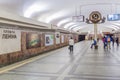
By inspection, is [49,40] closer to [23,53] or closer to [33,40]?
[33,40]

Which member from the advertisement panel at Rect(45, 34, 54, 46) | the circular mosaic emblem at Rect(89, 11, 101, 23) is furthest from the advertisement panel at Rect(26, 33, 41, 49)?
the circular mosaic emblem at Rect(89, 11, 101, 23)

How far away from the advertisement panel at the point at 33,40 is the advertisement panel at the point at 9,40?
191 centimetres

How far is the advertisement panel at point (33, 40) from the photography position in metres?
15.5

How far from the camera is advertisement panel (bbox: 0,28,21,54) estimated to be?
11066mm

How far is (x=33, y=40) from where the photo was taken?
1681 cm

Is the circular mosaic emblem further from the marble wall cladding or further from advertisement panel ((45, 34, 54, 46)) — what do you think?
the marble wall cladding

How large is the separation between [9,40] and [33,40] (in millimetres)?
4922

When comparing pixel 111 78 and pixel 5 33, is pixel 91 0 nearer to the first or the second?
pixel 5 33

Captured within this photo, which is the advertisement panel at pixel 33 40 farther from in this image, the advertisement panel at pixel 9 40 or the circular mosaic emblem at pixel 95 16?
the circular mosaic emblem at pixel 95 16

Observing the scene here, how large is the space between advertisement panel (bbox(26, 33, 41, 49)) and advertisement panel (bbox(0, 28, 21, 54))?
1909 mm

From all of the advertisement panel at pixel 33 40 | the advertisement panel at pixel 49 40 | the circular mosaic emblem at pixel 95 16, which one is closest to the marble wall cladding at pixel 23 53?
the advertisement panel at pixel 33 40

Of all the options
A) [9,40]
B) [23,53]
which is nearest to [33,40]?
[23,53]

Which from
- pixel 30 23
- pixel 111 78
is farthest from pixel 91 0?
pixel 111 78

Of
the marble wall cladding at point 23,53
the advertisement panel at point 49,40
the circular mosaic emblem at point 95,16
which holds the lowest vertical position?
the marble wall cladding at point 23,53
